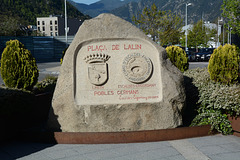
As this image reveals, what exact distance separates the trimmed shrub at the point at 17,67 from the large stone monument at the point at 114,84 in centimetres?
164

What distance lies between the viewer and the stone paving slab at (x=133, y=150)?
488 cm

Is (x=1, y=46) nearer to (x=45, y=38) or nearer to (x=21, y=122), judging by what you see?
(x=45, y=38)

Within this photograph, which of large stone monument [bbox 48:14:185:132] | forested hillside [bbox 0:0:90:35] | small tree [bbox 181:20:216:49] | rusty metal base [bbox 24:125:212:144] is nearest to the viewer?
rusty metal base [bbox 24:125:212:144]

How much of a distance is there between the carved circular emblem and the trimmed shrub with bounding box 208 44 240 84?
1.91 m

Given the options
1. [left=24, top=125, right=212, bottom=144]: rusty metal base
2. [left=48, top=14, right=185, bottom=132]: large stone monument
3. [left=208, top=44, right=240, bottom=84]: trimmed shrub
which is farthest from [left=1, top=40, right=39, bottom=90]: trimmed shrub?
[left=208, top=44, right=240, bottom=84]: trimmed shrub

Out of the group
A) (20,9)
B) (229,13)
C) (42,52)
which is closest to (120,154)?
(229,13)

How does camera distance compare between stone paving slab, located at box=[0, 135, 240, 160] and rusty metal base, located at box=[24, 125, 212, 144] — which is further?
rusty metal base, located at box=[24, 125, 212, 144]

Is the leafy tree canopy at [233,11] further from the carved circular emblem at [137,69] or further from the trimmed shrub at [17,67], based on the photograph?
the trimmed shrub at [17,67]

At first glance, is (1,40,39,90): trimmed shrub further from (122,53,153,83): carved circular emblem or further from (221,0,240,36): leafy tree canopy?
(221,0,240,36): leafy tree canopy

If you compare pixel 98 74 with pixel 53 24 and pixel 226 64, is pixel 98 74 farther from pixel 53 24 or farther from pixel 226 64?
pixel 53 24

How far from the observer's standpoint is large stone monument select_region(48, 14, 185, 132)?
235 inches

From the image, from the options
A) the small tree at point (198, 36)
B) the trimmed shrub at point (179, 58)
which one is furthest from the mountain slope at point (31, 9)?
the trimmed shrub at point (179, 58)

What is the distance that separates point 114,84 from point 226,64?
2.86m

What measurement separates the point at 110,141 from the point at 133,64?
5.58ft
